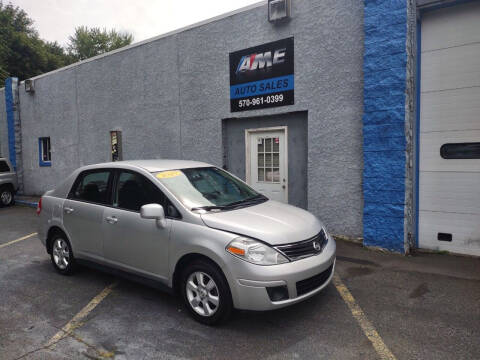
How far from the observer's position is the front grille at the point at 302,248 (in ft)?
11.5

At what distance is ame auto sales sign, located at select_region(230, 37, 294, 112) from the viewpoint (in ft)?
24.3

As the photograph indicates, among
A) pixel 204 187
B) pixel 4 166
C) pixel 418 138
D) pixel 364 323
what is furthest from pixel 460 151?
pixel 4 166

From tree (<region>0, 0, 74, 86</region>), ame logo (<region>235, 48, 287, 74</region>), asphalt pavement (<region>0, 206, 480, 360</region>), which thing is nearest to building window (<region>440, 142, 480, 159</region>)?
asphalt pavement (<region>0, 206, 480, 360</region>)

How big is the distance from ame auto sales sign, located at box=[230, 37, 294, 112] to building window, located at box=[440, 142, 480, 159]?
2886mm

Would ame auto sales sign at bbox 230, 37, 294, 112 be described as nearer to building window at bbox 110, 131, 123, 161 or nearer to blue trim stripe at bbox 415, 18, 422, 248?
blue trim stripe at bbox 415, 18, 422, 248

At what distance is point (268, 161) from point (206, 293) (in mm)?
4723

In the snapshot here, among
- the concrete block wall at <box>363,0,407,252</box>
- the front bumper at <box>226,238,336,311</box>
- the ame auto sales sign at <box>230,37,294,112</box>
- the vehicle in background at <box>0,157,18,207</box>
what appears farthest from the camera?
the vehicle in background at <box>0,157,18,207</box>

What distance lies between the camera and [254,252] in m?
3.42

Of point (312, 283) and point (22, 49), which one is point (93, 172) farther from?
point (22, 49)

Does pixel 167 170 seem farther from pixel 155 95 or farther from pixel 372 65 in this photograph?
pixel 155 95

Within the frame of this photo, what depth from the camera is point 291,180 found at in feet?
25.3

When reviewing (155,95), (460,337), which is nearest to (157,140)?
(155,95)

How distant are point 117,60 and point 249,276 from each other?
9541mm

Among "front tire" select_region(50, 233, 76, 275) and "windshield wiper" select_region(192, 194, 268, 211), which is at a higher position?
"windshield wiper" select_region(192, 194, 268, 211)
